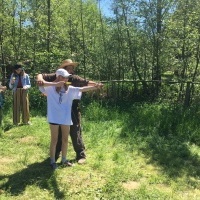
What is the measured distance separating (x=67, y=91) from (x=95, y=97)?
563cm

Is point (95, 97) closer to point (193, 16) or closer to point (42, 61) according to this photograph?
point (42, 61)

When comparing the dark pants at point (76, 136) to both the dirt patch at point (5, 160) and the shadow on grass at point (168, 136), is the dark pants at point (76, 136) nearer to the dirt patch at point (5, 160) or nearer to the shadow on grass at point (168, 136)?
the dirt patch at point (5, 160)

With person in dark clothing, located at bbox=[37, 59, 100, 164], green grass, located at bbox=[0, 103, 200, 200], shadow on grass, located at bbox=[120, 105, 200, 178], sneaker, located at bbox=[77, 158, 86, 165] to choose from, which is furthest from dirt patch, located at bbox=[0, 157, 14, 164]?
shadow on grass, located at bbox=[120, 105, 200, 178]

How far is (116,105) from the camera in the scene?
1039 cm

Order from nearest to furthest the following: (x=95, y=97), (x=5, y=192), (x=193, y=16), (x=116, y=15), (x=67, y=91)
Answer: (x=5, y=192)
(x=67, y=91)
(x=193, y=16)
(x=95, y=97)
(x=116, y=15)

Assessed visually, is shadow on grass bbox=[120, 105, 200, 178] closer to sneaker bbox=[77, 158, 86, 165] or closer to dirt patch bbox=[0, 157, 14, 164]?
sneaker bbox=[77, 158, 86, 165]

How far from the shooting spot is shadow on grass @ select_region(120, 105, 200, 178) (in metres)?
5.75

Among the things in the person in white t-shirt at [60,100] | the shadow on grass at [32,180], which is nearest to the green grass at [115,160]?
the shadow on grass at [32,180]

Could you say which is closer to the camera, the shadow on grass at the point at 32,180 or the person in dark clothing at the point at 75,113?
the shadow on grass at the point at 32,180

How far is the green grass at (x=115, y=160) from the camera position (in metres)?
4.67

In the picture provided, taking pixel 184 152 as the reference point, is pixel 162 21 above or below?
above

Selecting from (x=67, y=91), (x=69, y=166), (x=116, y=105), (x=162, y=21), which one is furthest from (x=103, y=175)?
(x=162, y=21)

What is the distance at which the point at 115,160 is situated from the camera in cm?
578

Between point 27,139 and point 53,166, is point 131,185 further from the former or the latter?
point 27,139
